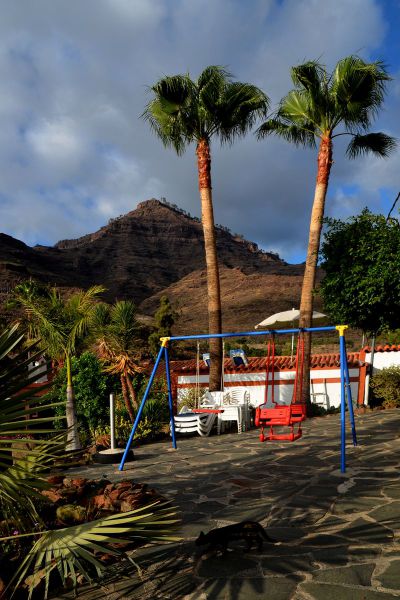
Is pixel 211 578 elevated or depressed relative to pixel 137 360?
depressed

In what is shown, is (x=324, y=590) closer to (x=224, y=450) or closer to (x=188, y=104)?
(x=224, y=450)

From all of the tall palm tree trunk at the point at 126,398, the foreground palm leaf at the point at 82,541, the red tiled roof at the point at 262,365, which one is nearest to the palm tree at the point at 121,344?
the tall palm tree trunk at the point at 126,398

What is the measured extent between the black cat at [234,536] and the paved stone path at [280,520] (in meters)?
0.10

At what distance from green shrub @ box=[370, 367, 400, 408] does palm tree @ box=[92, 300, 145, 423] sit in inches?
324

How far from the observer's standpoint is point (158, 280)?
→ 113 metres

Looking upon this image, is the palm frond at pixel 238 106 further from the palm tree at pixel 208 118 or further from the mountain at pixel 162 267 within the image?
the mountain at pixel 162 267

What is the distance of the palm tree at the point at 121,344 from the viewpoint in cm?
1570

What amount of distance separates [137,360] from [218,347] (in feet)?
8.19

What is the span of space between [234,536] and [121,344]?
1129 cm

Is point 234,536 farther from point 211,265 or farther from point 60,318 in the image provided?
point 211,265

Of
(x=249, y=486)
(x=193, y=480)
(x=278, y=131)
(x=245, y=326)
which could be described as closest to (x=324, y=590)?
(x=249, y=486)

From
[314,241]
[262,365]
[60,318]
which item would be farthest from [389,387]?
[60,318]

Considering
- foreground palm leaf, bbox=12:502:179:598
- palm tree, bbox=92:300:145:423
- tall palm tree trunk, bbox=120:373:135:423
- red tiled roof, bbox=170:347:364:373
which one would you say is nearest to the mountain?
red tiled roof, bbox=170:347:364:373

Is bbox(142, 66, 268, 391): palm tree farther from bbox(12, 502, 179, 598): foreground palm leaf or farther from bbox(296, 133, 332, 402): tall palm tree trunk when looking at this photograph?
bbox(12, 502, 179, 598): foreground palm leaf
